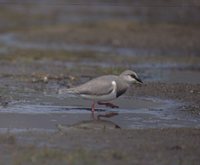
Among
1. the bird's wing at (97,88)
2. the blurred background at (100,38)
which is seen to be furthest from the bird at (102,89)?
the blurred background at (100,38)

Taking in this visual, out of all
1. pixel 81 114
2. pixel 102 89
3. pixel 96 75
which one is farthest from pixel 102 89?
pixel 96 75

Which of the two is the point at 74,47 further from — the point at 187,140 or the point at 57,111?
the point at 187,140

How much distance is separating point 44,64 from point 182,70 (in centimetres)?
352

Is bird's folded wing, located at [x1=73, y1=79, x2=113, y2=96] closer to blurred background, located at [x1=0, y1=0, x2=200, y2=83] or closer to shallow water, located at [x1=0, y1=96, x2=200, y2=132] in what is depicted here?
shallow water, located at [x1=0, y1=96, x2=200, y2=132]

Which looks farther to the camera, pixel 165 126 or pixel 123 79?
pixel 123 79

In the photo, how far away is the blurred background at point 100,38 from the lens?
17344 mm

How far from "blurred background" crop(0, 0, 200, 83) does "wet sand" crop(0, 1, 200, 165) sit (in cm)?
3

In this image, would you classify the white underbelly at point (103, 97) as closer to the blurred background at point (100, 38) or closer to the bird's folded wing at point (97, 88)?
the bird's folded wing at point (97, 88)

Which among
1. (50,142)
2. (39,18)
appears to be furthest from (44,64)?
(39,18)

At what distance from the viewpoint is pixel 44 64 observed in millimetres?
18156

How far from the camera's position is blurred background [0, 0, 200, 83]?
17344mm

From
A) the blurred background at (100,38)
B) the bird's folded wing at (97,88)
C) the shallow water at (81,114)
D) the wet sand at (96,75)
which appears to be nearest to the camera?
the wet sand at (96,75)

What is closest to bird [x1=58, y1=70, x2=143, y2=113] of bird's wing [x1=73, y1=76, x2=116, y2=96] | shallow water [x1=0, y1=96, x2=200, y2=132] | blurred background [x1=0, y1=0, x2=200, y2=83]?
bird's wing [x1=73, y1=76, x2=116, y2=96]

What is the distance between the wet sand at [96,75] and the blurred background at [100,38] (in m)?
0.03
